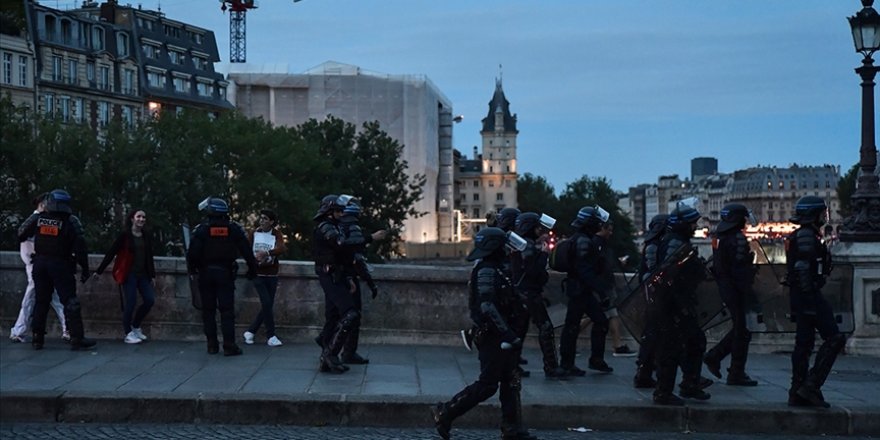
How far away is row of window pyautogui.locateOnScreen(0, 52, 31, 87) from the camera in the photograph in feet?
217

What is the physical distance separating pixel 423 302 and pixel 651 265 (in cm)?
414

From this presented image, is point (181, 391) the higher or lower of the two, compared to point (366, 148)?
lower

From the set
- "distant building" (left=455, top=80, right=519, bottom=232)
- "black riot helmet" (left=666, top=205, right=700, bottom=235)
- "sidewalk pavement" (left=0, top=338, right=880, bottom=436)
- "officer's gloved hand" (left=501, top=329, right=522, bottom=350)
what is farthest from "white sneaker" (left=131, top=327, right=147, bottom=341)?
"distant building" (left=455, top=80, right=519, bottom=232)

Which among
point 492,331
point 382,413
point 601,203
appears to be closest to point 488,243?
point 492,331

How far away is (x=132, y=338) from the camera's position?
1459 cm

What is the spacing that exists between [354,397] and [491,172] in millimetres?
176725

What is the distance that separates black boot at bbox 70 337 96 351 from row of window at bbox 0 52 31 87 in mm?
56355

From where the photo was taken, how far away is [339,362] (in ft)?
40.6

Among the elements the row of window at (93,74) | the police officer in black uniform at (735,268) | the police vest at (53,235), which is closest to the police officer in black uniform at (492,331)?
the police officer in black uniform at (735,268)

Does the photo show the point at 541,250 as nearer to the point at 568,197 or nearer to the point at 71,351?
the point at 71,351

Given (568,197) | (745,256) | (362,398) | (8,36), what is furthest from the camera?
(568,197)

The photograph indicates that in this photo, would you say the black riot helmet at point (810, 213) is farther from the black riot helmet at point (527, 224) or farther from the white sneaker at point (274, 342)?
the white sneaker at point (274, 342)

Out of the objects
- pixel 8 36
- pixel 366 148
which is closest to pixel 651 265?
pixel 8 36

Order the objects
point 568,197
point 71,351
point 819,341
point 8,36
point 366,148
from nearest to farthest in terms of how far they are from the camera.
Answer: point 71,351 → point 819,341 → point 8,36 → point 366,148 → point 568,197
